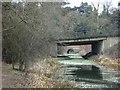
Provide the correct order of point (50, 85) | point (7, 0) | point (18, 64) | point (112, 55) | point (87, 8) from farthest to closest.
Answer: point (87, 8) → point (112, 55) → point (18, 64) → point (50, 85) → point (7, 0)

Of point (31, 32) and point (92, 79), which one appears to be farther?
point (92, 79)

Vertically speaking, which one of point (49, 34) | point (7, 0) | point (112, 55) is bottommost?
point (112, 55)

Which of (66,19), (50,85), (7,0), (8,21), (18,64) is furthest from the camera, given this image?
(66,19)

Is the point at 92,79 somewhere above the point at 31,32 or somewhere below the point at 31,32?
below

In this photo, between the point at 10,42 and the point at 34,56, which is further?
the point at 34,56

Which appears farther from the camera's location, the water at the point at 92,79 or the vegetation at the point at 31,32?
the water at the point at 92,79

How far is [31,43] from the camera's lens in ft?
69.0

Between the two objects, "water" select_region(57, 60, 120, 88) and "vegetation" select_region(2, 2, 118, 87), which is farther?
"water" select_region(57, 60, 120, 88)

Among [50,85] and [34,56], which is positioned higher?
[34,56]

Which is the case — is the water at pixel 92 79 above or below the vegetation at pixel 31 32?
below

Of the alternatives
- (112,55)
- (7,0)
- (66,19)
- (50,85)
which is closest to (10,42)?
(50,85)

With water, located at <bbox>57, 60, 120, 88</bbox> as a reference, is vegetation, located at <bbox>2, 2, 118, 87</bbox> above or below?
above

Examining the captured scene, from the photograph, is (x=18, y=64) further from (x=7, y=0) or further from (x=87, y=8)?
(x=87, y=8)

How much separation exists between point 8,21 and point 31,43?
5.86 meters
